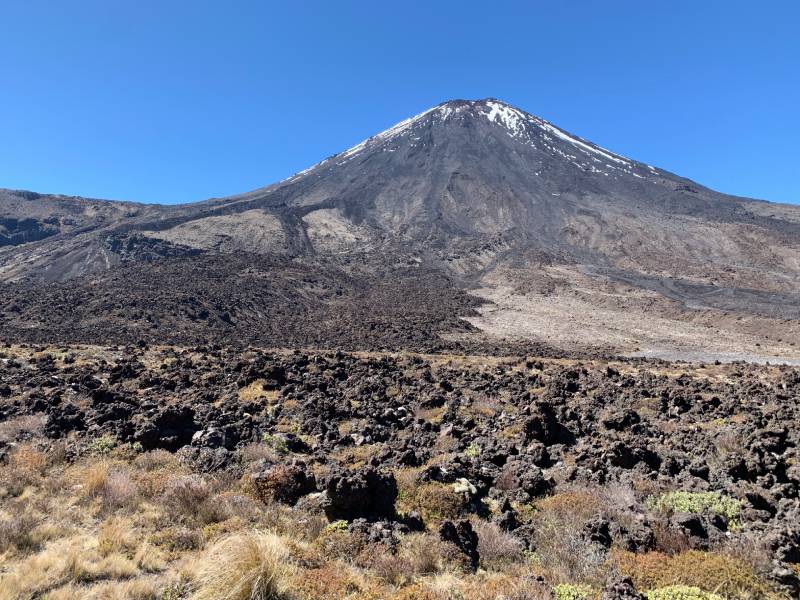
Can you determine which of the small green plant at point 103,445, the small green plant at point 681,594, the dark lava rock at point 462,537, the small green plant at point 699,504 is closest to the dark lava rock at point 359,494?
the dark lava rock at point 462,537

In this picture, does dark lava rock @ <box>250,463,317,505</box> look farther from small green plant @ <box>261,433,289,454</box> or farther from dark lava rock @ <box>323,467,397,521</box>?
small green plant @ <box>261,433,289,454</box>

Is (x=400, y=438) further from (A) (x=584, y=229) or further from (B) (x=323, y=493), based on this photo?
(A) (x=584, y=229)

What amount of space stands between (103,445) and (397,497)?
6.17 m

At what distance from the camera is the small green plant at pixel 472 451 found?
10164 millimetres

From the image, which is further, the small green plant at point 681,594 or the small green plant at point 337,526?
the small green plant at point 337,526

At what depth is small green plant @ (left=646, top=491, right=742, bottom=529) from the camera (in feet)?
22.4

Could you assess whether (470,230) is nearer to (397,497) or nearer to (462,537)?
(397,497)

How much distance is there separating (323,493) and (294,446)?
4.03 m

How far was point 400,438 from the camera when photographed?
1166 cm

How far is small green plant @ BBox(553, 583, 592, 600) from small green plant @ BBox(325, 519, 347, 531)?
2666 millimetres

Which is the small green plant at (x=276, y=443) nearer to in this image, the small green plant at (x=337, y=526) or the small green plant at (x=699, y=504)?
the small green plant at (x=337, y=526)

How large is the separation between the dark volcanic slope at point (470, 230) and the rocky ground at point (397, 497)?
2960cm

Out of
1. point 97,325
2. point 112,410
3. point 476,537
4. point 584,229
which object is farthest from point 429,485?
point 584,229

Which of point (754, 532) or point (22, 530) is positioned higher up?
point (754, 532)
